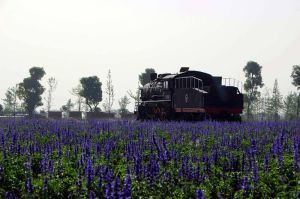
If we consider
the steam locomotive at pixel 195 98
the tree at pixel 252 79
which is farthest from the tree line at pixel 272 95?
the steam locomotive at pixel 195 98

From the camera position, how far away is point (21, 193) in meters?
8.42

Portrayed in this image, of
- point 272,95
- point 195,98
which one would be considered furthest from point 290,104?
point 195,98

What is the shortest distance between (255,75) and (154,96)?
4818cm

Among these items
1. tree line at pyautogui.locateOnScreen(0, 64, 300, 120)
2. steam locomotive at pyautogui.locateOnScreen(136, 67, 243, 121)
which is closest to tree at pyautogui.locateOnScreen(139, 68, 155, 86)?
tree line at pyautogui.locateOnScreen(0, 64, 300, 120)

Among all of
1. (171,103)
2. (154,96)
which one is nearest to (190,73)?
(171,103)

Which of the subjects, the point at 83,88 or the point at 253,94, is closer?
the point at 253,94

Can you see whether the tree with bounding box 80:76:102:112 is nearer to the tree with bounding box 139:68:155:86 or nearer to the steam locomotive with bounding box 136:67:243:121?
the tree with bounding box 139:68:155:86

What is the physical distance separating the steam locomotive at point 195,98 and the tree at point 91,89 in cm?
5949

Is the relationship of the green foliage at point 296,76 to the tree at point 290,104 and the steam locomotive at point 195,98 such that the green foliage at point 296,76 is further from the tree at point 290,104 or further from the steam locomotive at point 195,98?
the steam locomotive at point 195,98

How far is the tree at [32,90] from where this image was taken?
84750 millimetres

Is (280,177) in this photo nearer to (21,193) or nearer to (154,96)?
(21,193)

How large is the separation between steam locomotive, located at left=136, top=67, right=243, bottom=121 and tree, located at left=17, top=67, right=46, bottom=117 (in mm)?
58590

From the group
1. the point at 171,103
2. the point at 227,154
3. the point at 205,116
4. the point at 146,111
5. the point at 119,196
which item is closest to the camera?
the point at 119,196

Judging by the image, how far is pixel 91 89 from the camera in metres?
89.7
